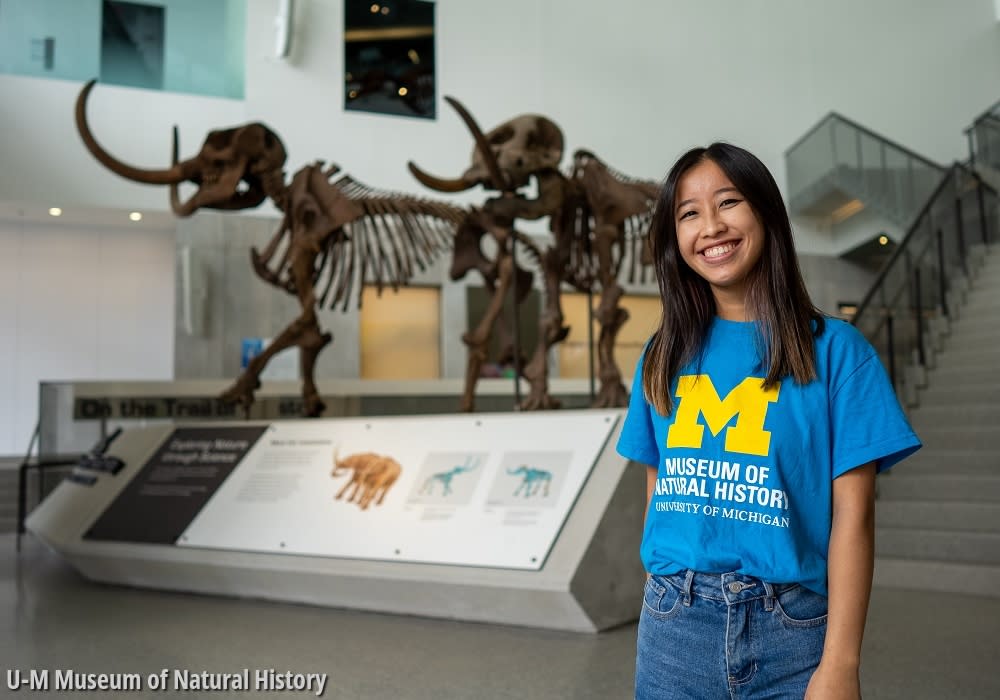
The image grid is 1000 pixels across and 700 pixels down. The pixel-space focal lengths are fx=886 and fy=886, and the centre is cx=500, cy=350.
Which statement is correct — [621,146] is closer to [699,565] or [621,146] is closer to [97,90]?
[97,90]

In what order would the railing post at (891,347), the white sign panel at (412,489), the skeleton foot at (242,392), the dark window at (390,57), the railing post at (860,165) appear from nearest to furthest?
the white sign panel at (412,489), the skeleton foot at (242,392), the railing post at (891,347), the dark window at (390,57), the railing post at (860,165)

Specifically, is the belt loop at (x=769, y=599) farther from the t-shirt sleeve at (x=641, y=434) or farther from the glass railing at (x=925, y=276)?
the glass railing at (x=925, y=276)

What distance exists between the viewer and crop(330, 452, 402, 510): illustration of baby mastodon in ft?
16.3

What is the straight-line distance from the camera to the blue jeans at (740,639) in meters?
1.41

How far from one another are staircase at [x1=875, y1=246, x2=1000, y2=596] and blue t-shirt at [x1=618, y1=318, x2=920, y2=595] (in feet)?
15.2

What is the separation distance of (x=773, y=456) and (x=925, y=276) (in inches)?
340

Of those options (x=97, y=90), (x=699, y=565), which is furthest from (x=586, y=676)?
(x=97, y=90)

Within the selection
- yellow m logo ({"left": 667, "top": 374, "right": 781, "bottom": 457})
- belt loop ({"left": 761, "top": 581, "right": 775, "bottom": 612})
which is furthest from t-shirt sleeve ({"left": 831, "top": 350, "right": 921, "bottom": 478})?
belt loop ({"left": 761, "top": 581, "right": 775, "bottom": 612})

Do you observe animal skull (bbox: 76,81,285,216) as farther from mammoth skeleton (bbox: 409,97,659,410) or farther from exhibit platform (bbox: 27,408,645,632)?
exhibit platform (bbox: 27,408,645,632)

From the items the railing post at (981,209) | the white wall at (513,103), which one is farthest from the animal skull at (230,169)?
the railing post at (981,209)

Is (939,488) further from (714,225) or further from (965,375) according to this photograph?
(714,225)

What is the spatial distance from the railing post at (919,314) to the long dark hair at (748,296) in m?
7.34

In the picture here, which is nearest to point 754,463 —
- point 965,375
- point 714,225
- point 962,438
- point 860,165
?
point 714,225

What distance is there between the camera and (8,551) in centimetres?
766
